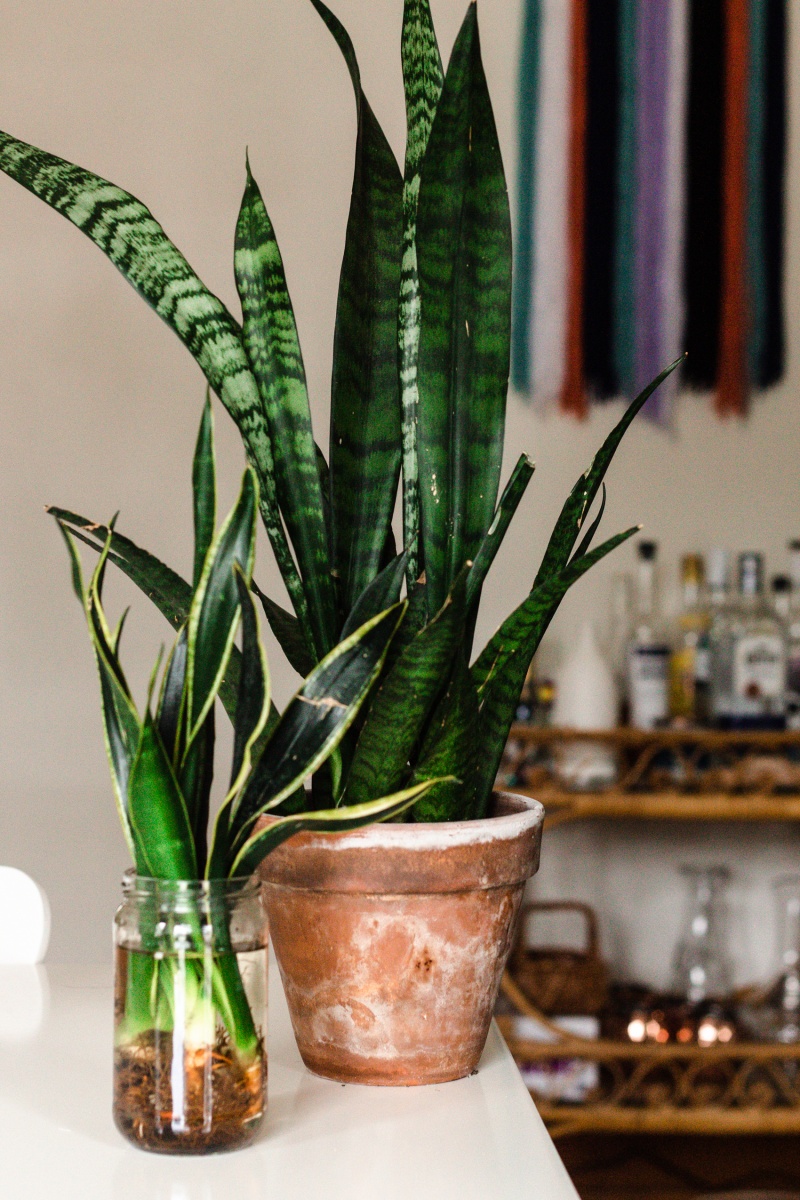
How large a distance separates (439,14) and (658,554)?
1.06 m

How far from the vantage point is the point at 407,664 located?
1.95 ft

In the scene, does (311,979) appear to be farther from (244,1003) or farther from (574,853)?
(574,853)

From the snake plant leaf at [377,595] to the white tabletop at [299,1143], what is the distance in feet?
0.84

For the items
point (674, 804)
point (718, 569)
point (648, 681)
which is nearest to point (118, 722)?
point (674, 804)

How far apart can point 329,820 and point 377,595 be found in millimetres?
141

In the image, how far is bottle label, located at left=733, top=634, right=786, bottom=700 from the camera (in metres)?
1.88

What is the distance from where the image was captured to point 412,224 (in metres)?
0.71

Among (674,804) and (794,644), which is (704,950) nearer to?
(674,804)

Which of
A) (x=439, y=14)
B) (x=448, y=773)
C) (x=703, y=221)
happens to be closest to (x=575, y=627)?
(x=703, y=221)

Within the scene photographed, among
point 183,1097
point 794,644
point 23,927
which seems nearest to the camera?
point 183,1097

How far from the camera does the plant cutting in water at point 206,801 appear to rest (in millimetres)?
535

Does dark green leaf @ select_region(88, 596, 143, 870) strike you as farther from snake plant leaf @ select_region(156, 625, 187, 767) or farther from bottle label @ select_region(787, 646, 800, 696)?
bottle label @ select_region(787, 646, 800, 696)

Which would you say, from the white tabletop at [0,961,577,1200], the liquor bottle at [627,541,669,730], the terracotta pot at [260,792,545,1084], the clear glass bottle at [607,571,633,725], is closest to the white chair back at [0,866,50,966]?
the white tabletop at [0,961,577,1200]

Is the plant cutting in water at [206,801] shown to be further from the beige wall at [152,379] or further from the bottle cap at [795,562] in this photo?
the bottle cap at [795,562]
